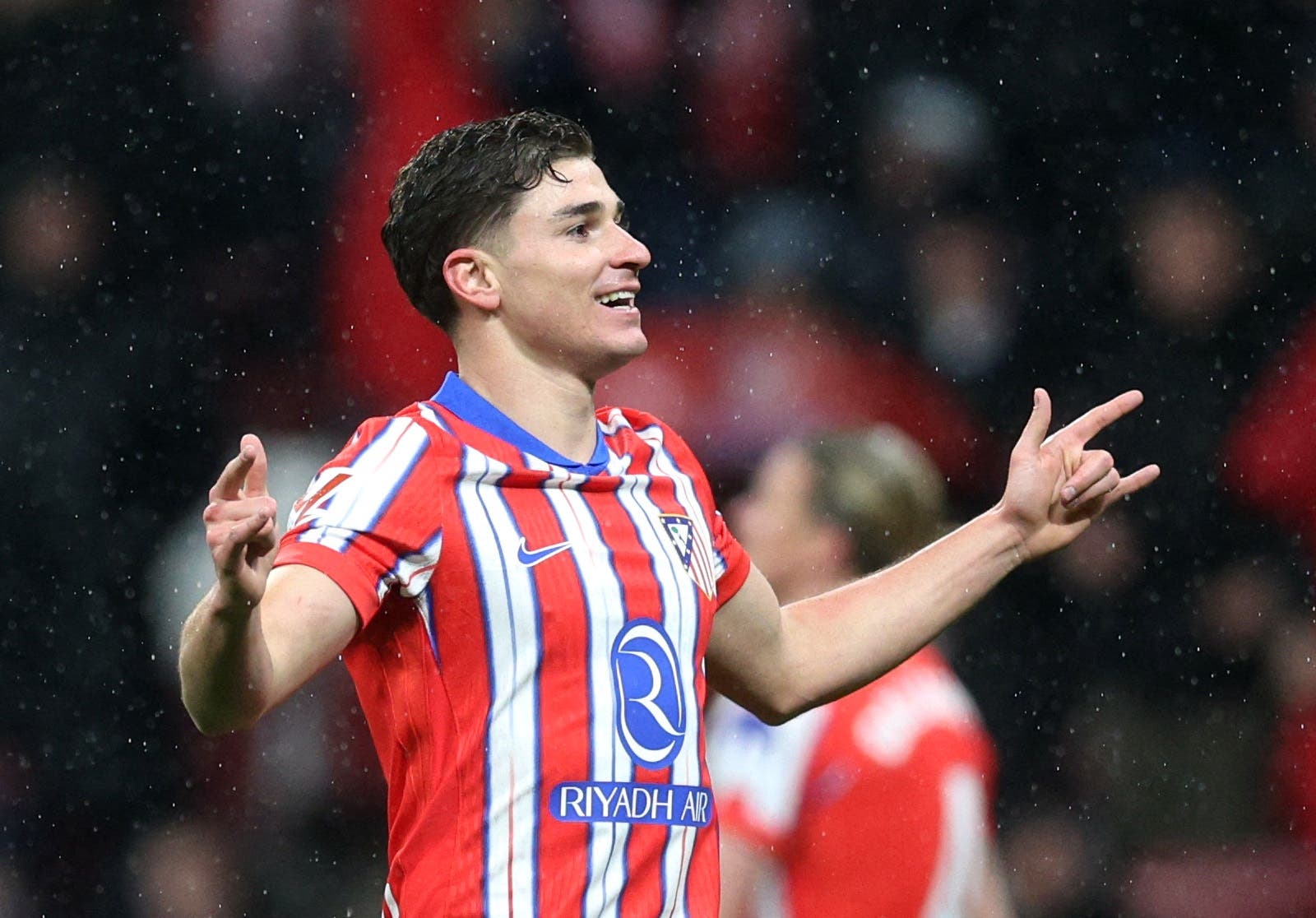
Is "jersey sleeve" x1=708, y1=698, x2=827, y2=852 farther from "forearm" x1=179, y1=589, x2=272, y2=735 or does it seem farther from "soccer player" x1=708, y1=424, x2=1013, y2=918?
"forearm" x1=179, y1=589, x2=272, y2=735

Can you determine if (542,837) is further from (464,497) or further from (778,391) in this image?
(778,391)

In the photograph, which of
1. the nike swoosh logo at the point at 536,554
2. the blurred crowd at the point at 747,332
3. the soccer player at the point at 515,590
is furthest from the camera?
the blurred crowd at the point at 747,332

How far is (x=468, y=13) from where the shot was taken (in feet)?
17.0

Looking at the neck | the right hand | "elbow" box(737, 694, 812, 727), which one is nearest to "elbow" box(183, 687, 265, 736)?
the right hand

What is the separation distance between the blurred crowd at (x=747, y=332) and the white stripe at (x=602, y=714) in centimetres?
275

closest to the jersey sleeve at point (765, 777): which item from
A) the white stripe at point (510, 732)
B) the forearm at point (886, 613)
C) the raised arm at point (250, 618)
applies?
the forearm at point (886, 613)

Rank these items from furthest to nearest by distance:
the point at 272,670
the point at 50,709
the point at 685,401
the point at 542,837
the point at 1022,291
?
the point at 1022,291 < the point at 685,401 < the point at 50,709 < the point at 542,837 < the point at 272,670

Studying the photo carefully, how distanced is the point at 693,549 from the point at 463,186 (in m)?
0.48

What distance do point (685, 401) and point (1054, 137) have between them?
4.68ft

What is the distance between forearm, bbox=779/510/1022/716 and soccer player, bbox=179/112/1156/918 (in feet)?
0.09

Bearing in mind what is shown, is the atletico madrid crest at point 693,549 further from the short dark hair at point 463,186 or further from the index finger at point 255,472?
the index finger at point 255,472

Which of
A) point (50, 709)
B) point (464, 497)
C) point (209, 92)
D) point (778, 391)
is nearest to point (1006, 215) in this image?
point (778, 391)

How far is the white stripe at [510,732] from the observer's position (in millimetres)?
1788

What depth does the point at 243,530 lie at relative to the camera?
152cm
